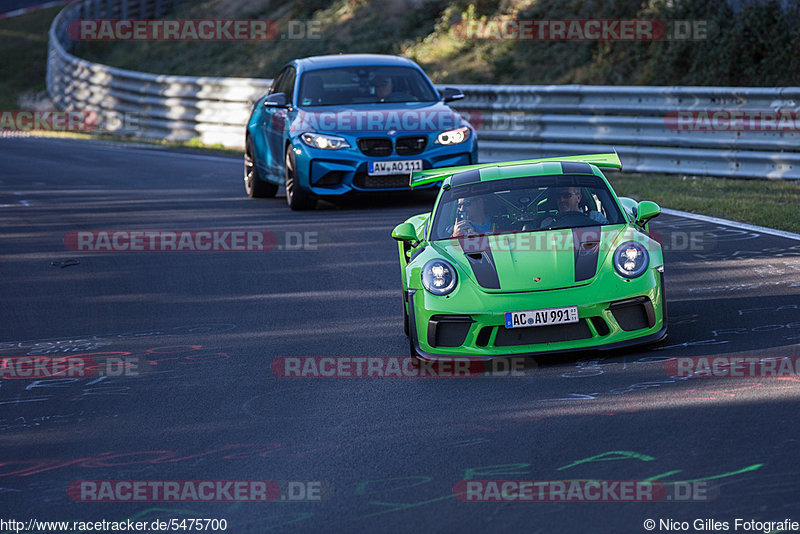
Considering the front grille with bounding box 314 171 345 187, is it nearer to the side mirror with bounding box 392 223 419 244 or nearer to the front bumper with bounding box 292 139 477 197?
the front bumper with bounding box 292 139 477 197

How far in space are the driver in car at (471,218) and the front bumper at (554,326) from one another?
0.82m

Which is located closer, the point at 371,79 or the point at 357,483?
the point at 357,483

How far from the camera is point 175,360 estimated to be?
25.8ft

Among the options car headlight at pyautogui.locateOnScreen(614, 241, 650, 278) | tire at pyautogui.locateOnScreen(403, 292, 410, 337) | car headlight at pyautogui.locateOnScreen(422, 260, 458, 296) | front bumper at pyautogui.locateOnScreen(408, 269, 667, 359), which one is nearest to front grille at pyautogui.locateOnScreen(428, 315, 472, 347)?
front bumper at pyautogui.locateOnScreen(408, 269, 667, 359)

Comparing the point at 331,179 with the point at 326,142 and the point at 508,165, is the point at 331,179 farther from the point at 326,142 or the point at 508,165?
the point at 508,165

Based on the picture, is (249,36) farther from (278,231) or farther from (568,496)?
(568,496)

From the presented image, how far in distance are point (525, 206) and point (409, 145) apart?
6019mm

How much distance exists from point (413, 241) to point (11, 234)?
6836mm

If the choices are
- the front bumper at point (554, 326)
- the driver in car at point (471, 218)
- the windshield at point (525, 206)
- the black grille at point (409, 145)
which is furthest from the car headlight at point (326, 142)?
the front bumper at point (554, 326)

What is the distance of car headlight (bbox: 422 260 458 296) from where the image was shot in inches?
282

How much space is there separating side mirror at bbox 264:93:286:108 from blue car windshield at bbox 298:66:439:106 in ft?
0.89

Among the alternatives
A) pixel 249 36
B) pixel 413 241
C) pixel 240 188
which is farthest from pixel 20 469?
pixel 249 36

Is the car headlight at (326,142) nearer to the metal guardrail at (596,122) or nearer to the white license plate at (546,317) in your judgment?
the metal guardrail at (596,122)

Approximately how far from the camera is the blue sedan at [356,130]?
1379 centimetres
